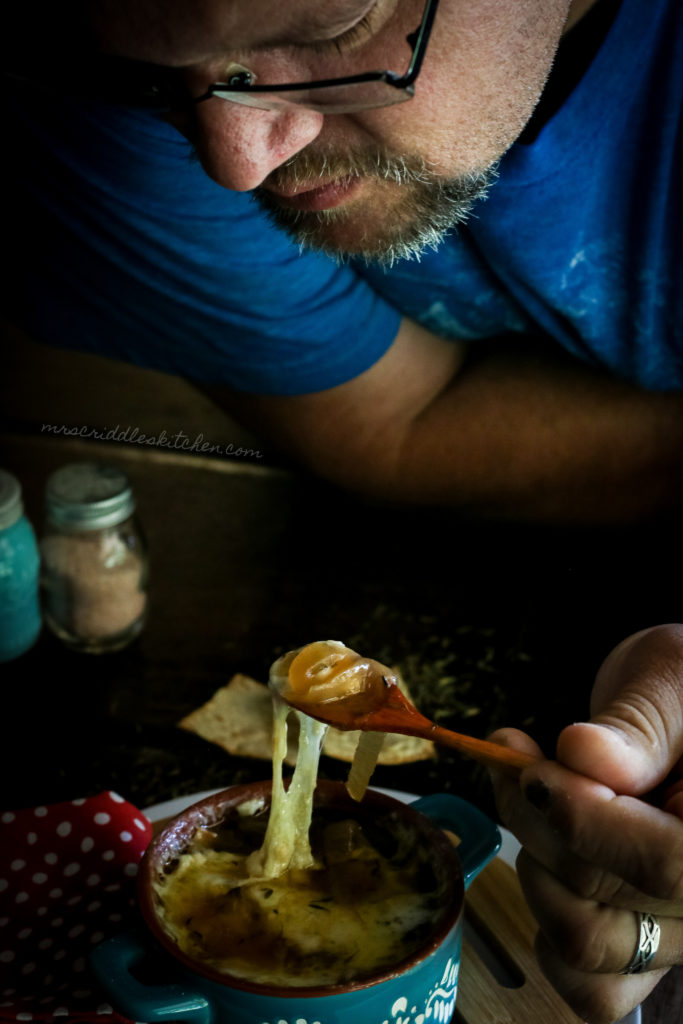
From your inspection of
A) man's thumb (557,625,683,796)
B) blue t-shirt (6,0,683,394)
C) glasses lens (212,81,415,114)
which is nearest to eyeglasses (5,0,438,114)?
glasses lens (212,81,415,114)

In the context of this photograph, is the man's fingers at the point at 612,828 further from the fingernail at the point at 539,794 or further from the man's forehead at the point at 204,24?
the man's forehead at the point at 204,24

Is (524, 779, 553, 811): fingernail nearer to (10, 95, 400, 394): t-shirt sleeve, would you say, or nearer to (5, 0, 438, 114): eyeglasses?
(5, 0, 438, 114): eyeglasses

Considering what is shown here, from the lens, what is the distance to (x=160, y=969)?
47 centimetres

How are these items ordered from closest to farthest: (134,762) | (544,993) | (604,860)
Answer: (604,860) < (544,993) < (134,762)

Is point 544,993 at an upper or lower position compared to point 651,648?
lower

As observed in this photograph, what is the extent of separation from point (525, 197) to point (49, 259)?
49 cm

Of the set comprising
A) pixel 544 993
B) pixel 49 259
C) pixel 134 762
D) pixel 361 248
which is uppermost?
pixel 361 248

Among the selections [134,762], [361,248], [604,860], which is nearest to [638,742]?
[604,860]

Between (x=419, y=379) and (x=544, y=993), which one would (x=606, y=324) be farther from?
(x=544, y=993)

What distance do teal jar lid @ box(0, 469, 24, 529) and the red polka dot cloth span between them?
0.33 metres

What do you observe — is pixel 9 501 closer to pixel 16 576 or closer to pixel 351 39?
pixel 16 576

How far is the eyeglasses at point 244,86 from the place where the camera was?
503mm

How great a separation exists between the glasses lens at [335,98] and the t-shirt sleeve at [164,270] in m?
0.31

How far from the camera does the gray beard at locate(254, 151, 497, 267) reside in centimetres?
60
